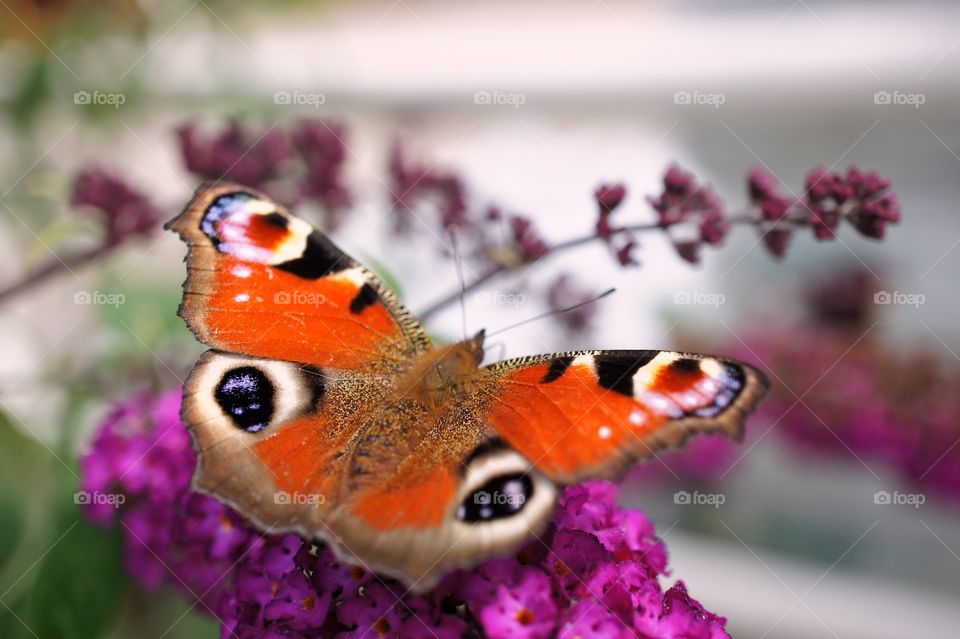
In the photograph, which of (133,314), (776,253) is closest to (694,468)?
(776,253)

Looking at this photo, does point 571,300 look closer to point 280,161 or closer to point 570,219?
point 280,161

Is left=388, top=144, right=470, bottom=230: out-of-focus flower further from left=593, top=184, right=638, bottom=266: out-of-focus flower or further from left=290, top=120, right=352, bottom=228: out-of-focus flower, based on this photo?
left=593, top=184, right=638, bottom=266: out-of-focus flower

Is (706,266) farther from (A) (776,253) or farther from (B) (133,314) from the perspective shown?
(B) (133,314)

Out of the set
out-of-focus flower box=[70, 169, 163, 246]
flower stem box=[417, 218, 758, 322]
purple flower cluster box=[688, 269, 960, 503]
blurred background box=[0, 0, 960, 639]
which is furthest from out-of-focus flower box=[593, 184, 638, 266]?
purple flower cluster box=[688, 269, 960, 503]

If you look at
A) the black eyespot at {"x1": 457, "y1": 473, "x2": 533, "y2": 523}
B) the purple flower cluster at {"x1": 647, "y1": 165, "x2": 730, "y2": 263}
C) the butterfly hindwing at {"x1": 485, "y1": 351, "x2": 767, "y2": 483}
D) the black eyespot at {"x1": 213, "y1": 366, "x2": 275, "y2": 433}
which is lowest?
the black eyespot at {"x1": 457, "y1": 473, "x2": 533, "y2": 523}

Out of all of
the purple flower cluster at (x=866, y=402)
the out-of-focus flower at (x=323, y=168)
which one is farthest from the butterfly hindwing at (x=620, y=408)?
the purple flower cluster at (x=866, y=402)

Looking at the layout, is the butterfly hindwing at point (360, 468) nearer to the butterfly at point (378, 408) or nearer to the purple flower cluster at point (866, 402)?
the butterfly at point (378, 408)

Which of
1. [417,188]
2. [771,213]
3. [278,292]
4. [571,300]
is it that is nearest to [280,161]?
[417,188]
